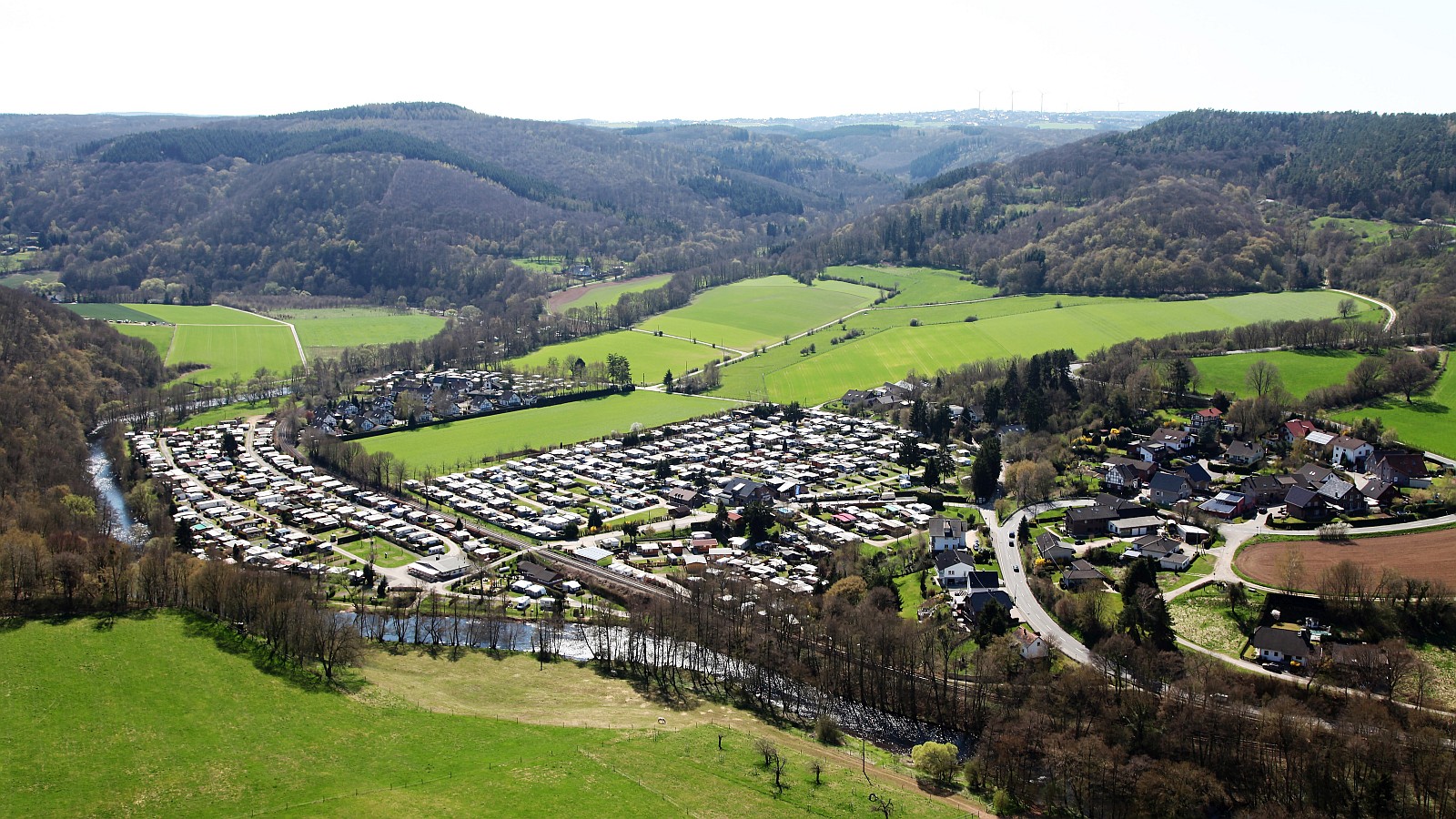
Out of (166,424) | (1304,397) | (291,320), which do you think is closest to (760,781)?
(1304,397)

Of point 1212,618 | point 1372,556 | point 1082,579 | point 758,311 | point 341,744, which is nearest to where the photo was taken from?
point 341,744

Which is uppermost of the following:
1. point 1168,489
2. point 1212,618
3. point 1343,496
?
point 1343,496

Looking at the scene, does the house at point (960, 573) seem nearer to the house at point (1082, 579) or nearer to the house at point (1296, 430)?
the house at point (1082, 579)

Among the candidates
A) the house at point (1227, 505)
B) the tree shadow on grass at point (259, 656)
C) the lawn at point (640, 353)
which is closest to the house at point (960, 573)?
the house at point (1227, 505)

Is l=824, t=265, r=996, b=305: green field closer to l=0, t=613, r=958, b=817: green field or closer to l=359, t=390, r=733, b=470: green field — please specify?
l=359, t=390, r=733, b=470: green field

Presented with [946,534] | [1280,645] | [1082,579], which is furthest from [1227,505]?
[1280,645]

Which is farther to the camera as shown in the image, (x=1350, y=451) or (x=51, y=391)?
(x=51, y=391)

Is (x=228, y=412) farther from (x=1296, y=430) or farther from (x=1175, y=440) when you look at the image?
(x=1296, y=430)
